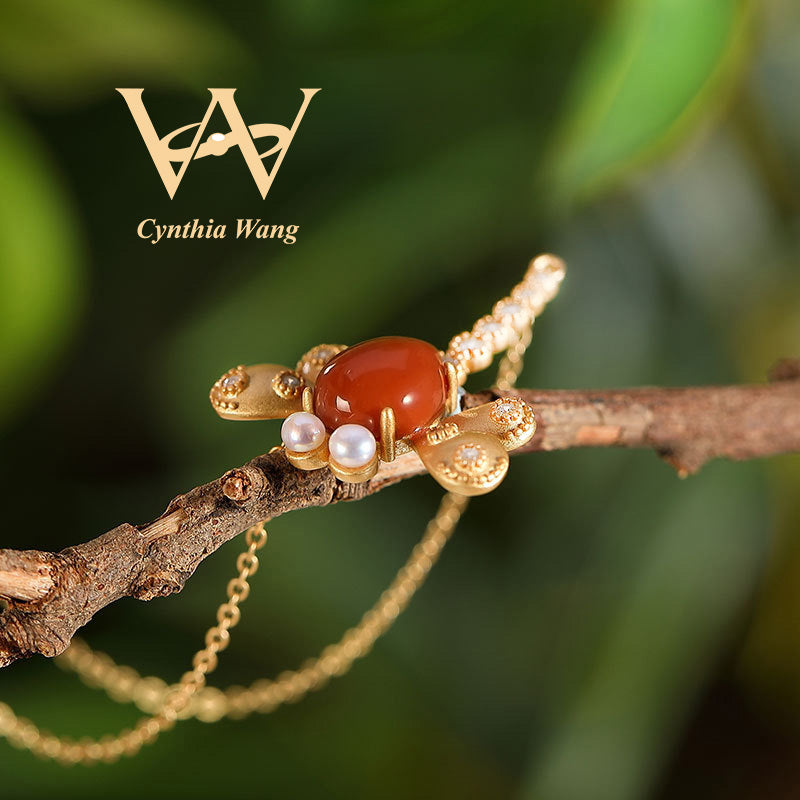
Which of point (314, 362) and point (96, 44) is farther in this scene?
point (96, 44)

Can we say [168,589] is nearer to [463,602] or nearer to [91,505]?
[91,505]

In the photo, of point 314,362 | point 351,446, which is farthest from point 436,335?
point 351,446

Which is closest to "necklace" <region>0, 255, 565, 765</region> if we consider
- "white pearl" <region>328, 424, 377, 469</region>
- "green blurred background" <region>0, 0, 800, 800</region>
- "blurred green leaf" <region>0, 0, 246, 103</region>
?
"white pearl" <region>328, 424, 377, 469</region>

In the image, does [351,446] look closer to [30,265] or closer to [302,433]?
[302,433]

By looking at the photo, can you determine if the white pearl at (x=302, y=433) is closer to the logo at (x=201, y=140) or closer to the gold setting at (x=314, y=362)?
the gold setting at (x=314, y=362)

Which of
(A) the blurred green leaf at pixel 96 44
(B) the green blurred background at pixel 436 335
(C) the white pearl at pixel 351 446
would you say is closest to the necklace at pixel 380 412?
(C) the white pearl at pixel 351 446

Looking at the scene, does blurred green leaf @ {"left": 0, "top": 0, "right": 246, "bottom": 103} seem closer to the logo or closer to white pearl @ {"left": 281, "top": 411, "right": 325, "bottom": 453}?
the logo

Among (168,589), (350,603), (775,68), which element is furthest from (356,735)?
(775,68)
